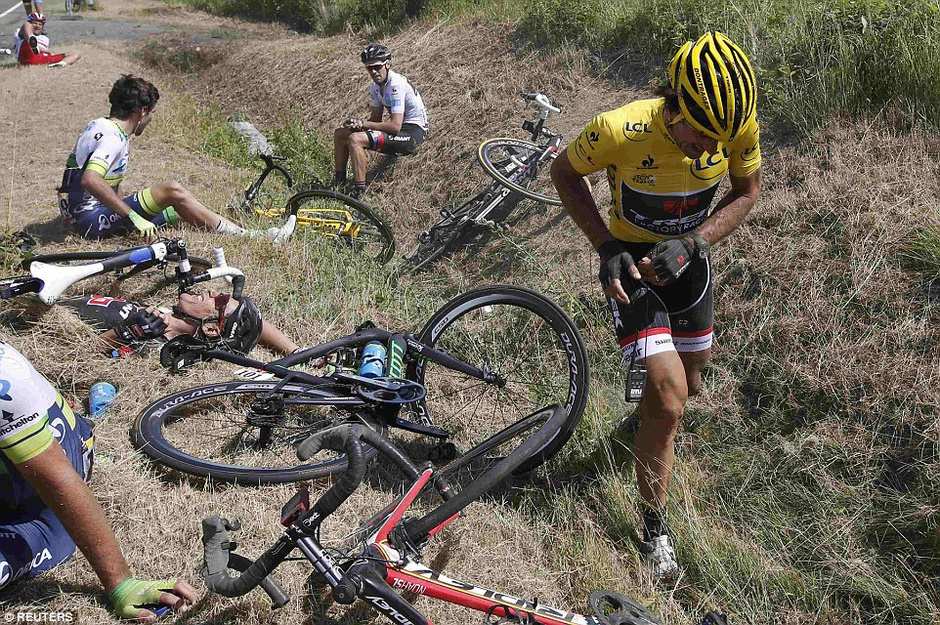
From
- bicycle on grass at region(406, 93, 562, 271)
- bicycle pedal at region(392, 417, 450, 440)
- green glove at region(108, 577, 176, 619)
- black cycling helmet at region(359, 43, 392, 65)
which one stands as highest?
black cycling helmet at region(359, 43, 392, 65)

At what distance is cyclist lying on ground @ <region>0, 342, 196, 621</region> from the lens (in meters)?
2.39

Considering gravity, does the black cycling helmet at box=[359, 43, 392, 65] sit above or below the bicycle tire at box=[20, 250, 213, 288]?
above

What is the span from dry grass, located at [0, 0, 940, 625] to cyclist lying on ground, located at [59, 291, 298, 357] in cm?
15

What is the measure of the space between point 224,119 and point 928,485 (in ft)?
39.6

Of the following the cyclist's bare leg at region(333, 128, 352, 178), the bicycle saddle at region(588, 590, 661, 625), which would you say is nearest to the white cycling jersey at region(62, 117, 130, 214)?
the cyclist's bare leg at region(333, 128, 352, 178)

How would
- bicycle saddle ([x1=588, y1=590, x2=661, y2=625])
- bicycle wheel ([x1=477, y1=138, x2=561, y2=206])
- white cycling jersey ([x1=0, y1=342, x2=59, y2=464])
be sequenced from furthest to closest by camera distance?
bicycle wheel ([x1=477, y1=138, x2=561, y2=206])
bicycle saddle ([x1=588, y1=590, x2=661, y2=625])
white cycling jersey ([x1=0, y1=342, x2=59, y2=464])

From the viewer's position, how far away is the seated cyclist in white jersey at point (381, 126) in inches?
345

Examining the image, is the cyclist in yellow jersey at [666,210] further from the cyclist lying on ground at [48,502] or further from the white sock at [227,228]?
the white sock at [227,228]

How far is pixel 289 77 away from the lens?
1399 centimetres

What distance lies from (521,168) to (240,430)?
4.29 metres

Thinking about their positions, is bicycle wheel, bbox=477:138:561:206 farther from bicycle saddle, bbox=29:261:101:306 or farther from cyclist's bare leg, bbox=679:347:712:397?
bicycle saddle, bbox=29:261:101:306

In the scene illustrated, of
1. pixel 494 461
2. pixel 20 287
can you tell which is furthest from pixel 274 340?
pixel 494 461

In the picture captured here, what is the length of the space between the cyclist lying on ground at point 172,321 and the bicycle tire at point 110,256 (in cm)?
39

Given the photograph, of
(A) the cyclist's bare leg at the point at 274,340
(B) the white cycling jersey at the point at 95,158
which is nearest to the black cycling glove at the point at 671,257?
(A) the cyclist's bare leg at the point at 274,340
